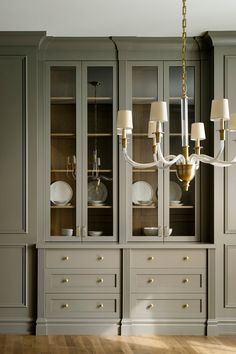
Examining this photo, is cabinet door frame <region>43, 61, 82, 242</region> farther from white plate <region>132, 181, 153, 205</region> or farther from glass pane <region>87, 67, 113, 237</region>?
white plate <region>132, 181, 153, 205</region>

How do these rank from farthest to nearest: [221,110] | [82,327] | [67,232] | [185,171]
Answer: [67,232]
[82,327]
[185,171]
[221,110]

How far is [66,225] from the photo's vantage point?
18.2ft

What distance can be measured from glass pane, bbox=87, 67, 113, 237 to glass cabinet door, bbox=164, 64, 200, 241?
51 centimetres

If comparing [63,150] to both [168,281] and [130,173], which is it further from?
[168,281]

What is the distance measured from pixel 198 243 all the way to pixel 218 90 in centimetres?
131

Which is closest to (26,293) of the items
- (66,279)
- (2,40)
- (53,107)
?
(66,279)

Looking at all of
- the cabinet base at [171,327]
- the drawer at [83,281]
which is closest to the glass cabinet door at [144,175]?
the drawer at [83,281]

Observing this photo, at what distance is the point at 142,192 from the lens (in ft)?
18.3

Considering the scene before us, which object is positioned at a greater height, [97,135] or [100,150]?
[97,135]

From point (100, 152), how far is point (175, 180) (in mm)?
697

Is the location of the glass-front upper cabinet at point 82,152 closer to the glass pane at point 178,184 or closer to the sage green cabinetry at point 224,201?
the glass pane at point 178,184

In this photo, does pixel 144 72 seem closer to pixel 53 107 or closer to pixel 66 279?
pixel 53 107

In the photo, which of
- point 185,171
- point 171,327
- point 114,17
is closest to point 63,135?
point 114,17

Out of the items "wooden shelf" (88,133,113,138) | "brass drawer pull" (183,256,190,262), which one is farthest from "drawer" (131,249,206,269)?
"wooden shelf" (88,133,113,138)
